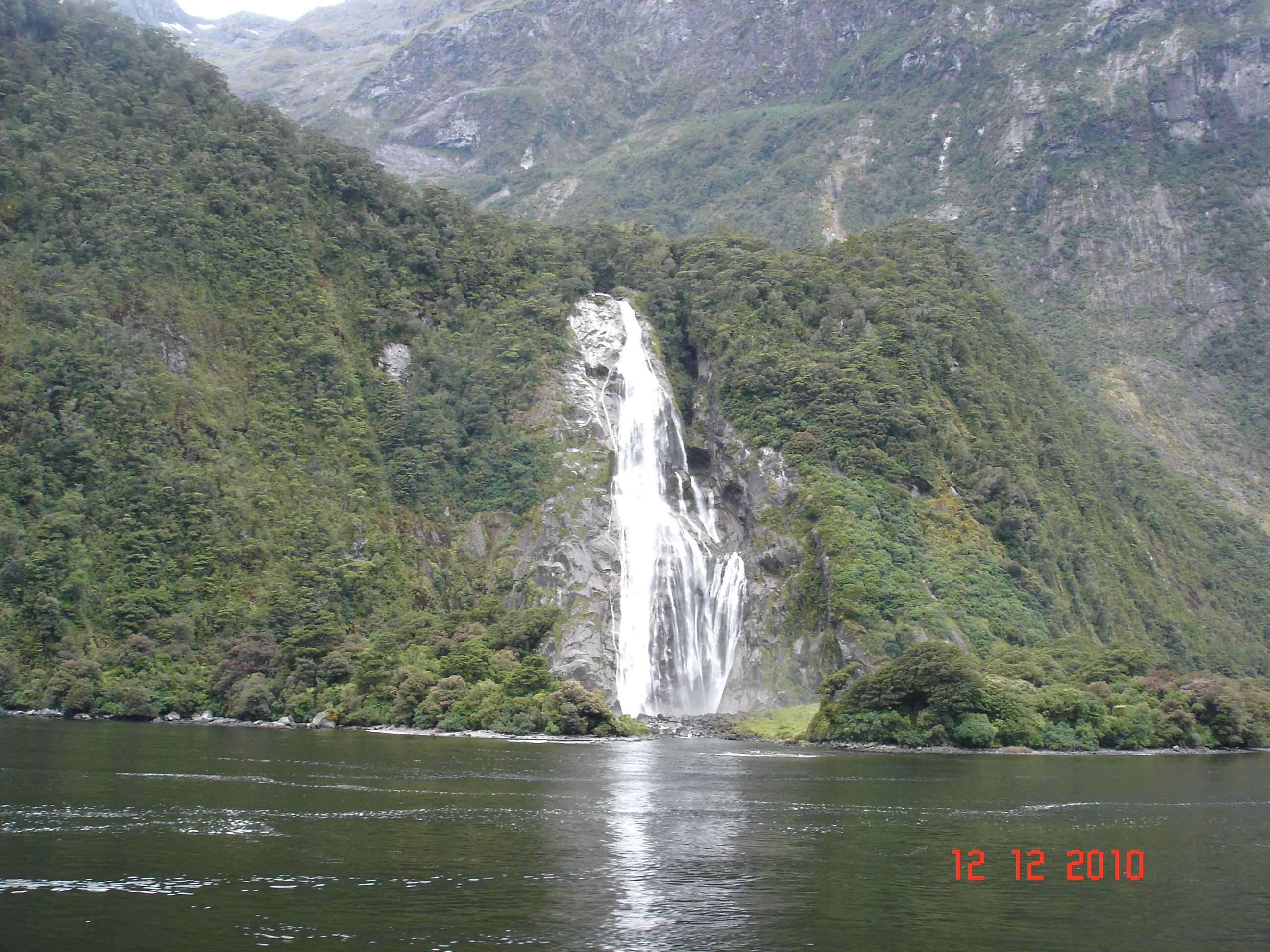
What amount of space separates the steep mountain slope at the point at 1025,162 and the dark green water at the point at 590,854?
98.6 meters

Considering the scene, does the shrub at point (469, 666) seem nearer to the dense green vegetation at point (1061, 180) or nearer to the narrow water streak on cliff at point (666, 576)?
the narrow water streak on cliff at point (666, 576)

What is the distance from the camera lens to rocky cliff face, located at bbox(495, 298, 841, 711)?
66.7 metres

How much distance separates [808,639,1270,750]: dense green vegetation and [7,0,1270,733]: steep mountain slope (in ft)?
24.3

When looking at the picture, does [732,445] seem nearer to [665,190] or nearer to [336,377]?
[336,377]

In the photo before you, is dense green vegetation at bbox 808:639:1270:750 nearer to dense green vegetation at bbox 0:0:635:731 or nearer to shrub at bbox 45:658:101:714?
dense green vegetation at bbox 0:0:635:731

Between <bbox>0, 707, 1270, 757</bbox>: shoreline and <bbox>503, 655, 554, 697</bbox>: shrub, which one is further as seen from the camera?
<bbox>503, 655, 554, 697</bbox>: shrub

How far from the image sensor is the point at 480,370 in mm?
84938

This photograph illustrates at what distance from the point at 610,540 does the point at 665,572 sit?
4559 millimetres

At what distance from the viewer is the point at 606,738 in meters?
54.7

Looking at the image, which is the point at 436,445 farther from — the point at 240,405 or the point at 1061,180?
the point at 1061,180

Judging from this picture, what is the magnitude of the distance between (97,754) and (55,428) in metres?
33.8

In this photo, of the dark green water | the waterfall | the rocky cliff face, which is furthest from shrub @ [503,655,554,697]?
the dark green water
